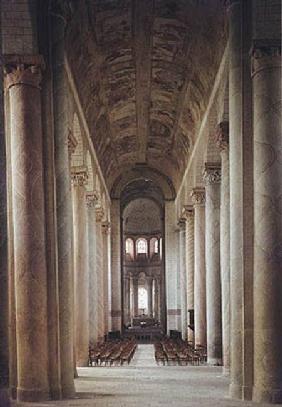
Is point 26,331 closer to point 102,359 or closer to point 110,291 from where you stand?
point 102,359

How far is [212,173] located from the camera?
904 inches

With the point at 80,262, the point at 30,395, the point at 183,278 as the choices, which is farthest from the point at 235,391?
the point at 183,278

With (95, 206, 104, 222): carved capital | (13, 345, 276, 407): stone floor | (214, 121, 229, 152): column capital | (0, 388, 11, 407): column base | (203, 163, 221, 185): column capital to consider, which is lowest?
(13, 345, 276, 407): stone floor

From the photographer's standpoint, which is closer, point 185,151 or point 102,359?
point 102,359

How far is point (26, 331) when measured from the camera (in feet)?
44.7

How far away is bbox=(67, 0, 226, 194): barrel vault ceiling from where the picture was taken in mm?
19500

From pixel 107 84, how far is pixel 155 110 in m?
5.04

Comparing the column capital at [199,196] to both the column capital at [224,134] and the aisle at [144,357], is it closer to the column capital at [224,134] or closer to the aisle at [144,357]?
the aisle at [144,357]

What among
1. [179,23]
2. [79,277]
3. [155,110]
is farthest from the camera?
[155,110]

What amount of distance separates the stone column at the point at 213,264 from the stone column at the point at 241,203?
830 cm

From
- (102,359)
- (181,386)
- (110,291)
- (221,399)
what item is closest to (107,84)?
(102,359)

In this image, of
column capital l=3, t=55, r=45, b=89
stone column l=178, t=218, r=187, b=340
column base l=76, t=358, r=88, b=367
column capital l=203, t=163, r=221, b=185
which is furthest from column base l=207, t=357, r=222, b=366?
stone column l=178, t=218, r=187, b=340

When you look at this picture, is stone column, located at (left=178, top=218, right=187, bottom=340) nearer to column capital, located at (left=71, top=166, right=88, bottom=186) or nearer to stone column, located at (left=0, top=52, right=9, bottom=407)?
column capital, located at (left=71, top=166, right=88, bottom=186)

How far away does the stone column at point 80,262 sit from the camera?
23297mm
